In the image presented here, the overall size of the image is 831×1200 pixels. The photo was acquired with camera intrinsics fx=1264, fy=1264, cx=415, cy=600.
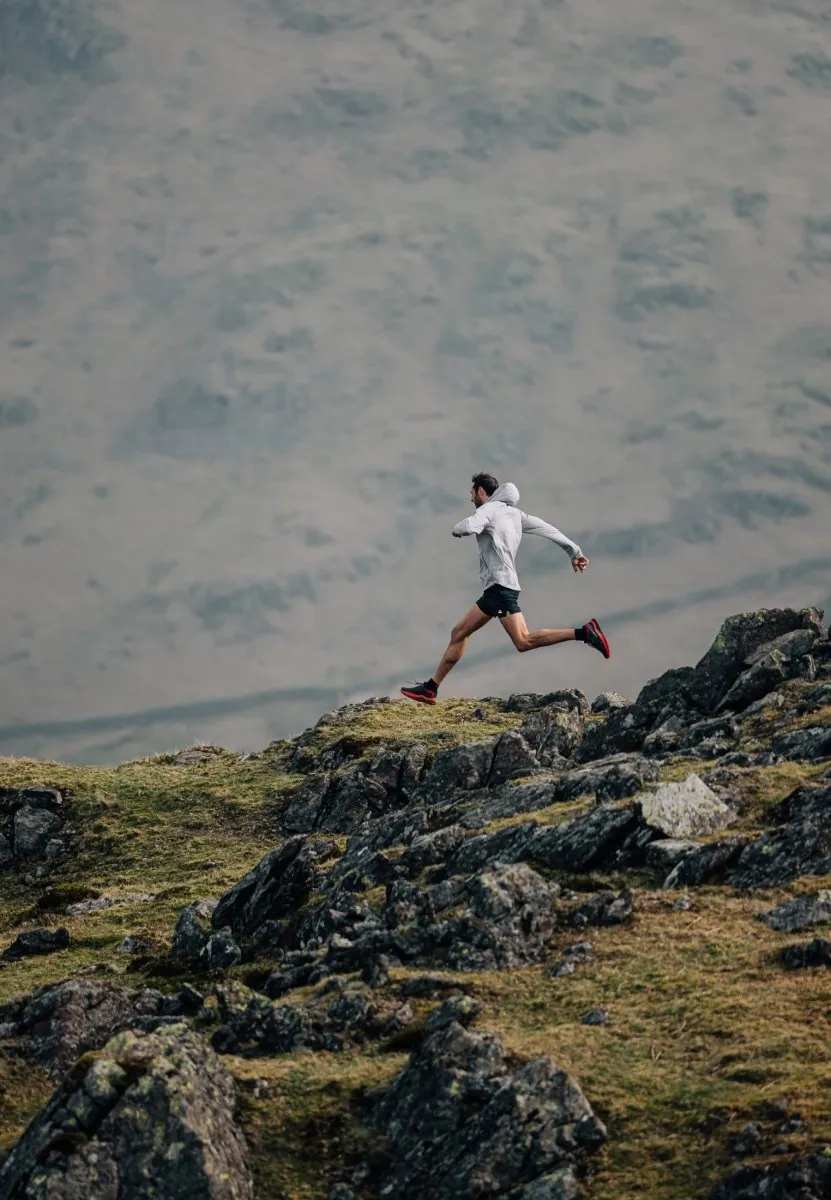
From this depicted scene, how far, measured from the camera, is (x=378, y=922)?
82.7 ft

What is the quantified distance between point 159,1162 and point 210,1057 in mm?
2140

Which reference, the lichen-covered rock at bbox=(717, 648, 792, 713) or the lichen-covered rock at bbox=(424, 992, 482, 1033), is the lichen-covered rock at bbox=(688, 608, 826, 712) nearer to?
the lichen-covered rock at bbox=(717, 648, 792, 713)

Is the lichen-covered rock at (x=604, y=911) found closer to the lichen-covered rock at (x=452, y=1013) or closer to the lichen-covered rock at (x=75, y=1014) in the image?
the lichen-covered rock at (x=452, y=1013)

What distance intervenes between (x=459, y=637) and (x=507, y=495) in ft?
11.7

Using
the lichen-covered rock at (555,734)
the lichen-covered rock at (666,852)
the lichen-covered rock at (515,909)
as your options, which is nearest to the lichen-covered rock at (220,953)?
the lichen-covered rock at (515,909)

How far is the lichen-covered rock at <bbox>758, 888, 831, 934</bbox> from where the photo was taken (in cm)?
2124

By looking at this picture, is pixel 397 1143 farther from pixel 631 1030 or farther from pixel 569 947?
pixel 569 947

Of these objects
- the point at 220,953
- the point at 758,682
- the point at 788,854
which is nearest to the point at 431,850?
the point at 220,953

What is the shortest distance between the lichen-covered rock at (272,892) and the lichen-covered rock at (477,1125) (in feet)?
42.9

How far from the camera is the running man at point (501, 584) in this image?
29.5 meters

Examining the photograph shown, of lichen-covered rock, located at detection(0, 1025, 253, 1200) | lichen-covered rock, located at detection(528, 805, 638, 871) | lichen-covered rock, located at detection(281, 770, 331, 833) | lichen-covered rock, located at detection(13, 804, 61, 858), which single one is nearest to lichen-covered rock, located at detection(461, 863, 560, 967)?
lichen-covered rock, located at detection(528, 805, 638, 871)

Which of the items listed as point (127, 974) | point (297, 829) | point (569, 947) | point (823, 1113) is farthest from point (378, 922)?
point (297, 829)

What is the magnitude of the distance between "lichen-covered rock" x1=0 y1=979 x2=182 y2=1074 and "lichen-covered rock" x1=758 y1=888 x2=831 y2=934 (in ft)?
34.3

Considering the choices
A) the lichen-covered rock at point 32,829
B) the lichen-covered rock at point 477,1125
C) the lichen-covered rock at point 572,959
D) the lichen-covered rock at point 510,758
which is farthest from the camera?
the lichen-covered rock at point 32,829
